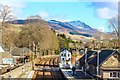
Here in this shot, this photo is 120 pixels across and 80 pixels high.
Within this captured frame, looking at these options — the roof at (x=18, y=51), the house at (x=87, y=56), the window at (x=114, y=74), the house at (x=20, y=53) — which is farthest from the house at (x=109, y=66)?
the roof at (x=18, y=51)

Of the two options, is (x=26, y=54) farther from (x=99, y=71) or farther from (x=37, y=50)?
(x=99, y=71)

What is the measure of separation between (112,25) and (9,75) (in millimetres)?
30786

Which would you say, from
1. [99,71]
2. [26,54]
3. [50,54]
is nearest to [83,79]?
[99,71]

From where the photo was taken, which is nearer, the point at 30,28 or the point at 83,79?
the point at 83,79

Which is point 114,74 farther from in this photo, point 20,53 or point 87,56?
point 20,53

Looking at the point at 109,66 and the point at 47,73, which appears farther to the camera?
the point at 47,73

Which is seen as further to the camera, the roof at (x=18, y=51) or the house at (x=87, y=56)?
the roof at (x=18, y=51)

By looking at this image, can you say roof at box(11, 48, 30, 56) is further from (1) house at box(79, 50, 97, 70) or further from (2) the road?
(1) house at box(79, 50, 97, 70)

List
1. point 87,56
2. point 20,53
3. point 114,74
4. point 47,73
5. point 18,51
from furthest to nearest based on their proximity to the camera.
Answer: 1. point 18,51
2. point 20,53
3. point 47,73
4. point 87,56
5. point 114,74

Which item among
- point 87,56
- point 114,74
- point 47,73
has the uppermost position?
point 87,56

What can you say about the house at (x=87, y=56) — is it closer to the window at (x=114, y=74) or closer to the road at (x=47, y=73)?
the road at (x=47, y=73)

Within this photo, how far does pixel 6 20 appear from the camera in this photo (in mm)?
55031

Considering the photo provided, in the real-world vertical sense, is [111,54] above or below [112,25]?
below

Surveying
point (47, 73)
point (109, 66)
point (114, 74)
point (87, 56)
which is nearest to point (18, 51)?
point (47, 73)
